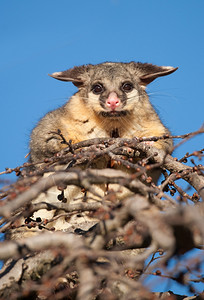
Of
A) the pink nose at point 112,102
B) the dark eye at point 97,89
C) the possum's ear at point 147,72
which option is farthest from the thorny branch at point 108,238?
the possum's ear at point 147,72

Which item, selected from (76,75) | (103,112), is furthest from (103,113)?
(76,75)

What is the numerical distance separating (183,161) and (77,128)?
2.71 meters

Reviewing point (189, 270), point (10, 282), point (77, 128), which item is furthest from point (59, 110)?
point (189, 270)

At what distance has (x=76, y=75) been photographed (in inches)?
349

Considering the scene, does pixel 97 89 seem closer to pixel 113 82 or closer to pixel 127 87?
pixel 113 82

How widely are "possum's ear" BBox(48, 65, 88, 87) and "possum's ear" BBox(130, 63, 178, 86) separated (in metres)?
1.01

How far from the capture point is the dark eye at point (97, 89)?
8.45m

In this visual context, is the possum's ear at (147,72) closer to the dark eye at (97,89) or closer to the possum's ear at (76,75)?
the dark eye at (97,89)

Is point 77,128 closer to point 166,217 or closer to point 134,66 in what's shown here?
point 134,66

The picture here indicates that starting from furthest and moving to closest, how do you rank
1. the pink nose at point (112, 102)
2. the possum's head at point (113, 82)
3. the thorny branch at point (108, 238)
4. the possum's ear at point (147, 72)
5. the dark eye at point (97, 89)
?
1. the possum's ear at point (147, 72)
2. the dark eye at point (97, 89)
3. the possum's head at point (113, 82)
4. the pink nose at point (112, 102)
5. the thorny branch at point (108, 238)

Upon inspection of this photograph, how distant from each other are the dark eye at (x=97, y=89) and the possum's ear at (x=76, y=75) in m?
0.40

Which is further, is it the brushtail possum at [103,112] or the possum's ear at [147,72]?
the possum's ear at [147,72]

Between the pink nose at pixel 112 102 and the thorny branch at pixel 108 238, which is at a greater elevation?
the pink nose at pixel 112 102

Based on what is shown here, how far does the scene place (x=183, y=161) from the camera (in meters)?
5.69
